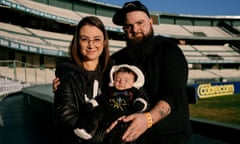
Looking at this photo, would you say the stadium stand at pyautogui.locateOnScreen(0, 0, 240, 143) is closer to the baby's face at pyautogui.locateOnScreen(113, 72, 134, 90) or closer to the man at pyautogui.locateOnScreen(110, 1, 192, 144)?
the man at pyautogui.locateOnScreen(110, 1, 192, 144)

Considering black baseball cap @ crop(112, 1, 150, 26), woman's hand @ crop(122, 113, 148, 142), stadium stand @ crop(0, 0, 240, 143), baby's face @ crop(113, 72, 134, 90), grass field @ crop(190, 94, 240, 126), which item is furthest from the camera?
stadium stand @ crop(0, 0, 240, 143)

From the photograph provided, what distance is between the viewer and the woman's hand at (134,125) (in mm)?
1553

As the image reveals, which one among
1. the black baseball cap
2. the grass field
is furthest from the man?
the grass field

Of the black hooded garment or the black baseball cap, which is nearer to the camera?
the black hooded garment

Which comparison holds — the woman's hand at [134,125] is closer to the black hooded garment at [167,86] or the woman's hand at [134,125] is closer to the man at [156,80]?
the man at [156,80]

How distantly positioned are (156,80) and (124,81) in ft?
0.72

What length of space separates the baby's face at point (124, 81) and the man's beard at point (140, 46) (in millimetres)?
186

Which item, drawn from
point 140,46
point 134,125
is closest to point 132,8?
point 140,46

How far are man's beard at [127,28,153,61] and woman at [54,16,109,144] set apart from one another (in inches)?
8.8

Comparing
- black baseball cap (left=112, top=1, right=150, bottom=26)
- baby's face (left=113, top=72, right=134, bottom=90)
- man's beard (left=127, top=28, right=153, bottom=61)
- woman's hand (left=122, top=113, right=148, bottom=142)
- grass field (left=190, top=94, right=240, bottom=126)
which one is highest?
black baseball cap (left=112, top=1, right=150, bottom=26)

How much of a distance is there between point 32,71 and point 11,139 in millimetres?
18817

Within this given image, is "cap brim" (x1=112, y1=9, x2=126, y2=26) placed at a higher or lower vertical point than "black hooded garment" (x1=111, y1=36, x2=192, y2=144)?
higher

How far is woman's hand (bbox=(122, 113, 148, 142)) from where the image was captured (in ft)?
5.10


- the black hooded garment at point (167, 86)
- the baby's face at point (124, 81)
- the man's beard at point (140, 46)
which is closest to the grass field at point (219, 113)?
the black hooded garment at point (167, 86)
